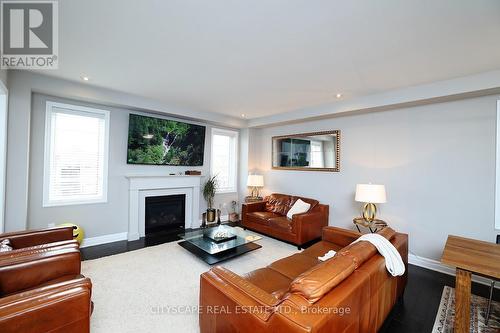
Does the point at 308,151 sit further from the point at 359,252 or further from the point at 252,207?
the point at 359,252

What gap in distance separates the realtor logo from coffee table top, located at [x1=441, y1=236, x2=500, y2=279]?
3833 mm

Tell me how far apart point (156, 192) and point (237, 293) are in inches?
149

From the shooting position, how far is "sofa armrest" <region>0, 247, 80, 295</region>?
167 centimetres

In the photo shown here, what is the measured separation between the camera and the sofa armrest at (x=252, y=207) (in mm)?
4895

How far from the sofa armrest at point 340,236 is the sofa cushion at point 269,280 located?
1243 mm

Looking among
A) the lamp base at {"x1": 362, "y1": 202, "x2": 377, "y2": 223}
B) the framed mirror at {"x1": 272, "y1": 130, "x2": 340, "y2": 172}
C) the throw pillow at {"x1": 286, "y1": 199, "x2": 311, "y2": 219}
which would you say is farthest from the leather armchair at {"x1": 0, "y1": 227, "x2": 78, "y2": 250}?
the framed mirror at {"x1": 272, "y1": 130, "x2": 340, "y2": 172}

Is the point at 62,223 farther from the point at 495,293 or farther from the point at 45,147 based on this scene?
the point at 495,293

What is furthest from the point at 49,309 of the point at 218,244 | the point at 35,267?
the point at 218,244

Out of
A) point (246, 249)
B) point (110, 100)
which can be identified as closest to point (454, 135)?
point (246, 249)

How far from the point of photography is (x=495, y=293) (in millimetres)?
2656

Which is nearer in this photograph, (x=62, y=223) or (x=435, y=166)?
(x=435, y=166)

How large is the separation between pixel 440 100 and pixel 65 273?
5020 mm

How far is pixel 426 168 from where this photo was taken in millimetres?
3367

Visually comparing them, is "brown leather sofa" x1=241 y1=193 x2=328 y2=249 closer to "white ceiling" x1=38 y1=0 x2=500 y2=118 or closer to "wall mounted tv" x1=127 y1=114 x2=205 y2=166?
"wall mounted tv" x1=127 y1=114 x2=205 y2=166
